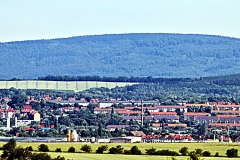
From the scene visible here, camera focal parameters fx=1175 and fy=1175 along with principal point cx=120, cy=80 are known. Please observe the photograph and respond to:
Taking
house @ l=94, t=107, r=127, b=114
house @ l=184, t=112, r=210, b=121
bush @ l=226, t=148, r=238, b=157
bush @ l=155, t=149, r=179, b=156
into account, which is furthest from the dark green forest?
bush @ l=155, t=149, r=179, b=156

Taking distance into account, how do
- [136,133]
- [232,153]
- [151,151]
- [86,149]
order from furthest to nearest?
[136,133] → [86,149] → [151,151] → [232,153]

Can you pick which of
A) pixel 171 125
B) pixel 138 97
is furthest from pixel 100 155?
pixel 138 97

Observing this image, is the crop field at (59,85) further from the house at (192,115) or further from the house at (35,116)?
the house at (192,115)

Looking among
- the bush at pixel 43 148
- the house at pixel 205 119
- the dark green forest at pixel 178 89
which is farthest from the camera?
the dark green forest at pixel 178 89

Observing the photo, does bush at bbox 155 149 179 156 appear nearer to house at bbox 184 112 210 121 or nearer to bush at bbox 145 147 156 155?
bush at bbox 145 147 156 155

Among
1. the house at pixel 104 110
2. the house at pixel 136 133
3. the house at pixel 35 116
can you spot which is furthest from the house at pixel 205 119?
the house at pixel 136 133

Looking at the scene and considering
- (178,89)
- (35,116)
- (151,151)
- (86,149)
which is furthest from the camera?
(178,89)

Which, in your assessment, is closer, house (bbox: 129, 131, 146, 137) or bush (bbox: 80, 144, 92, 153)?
bush (bbox: 80, 144, 92, 153)

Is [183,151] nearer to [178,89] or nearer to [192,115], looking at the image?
[192,115]

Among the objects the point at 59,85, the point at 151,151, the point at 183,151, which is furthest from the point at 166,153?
the point at 59,85
